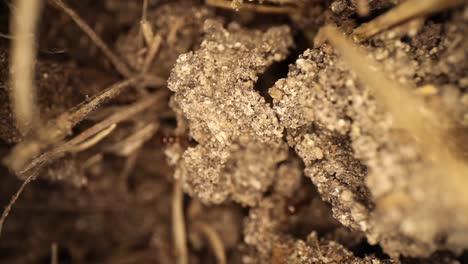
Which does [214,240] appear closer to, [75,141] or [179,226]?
[179,226]

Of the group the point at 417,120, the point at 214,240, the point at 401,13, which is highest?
the point at 401,13

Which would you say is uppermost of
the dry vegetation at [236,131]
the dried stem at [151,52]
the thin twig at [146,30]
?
the thin twig at [146,30]

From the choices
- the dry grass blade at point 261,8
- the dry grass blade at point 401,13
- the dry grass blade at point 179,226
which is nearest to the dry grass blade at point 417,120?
the dry grass blade at point 401,13

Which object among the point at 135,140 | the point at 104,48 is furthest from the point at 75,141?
the point at 104,48

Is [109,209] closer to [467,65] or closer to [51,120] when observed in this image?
[51,120]

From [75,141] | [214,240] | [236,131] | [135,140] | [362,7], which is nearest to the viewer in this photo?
[362,7]

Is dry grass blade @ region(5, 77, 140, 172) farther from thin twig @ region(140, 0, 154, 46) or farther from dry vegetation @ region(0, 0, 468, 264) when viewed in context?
thin twig @ region(140, 0, 154, 46)

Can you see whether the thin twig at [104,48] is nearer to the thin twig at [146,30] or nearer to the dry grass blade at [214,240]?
the thin twig at [146,30]
